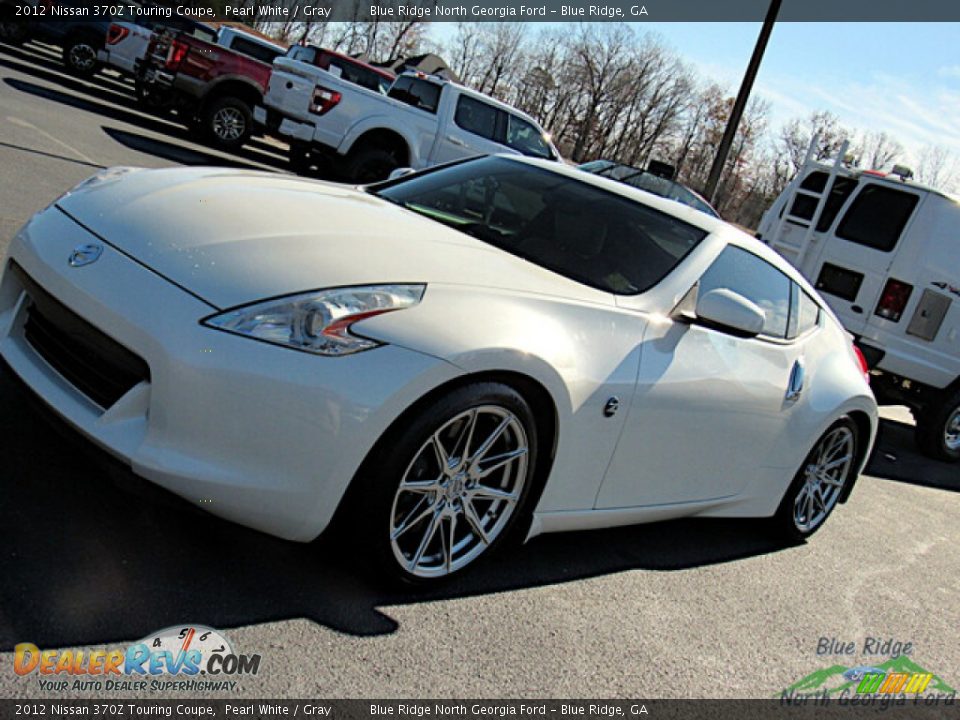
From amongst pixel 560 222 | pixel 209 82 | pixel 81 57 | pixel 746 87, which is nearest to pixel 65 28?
pixel 81 57

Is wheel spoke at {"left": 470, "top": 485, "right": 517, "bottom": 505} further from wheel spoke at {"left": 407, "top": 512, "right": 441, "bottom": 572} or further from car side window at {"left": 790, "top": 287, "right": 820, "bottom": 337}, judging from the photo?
car side window at {"left": 790, "top": 287, "right": 820, "bottom": 337}

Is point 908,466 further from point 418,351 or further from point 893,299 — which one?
point 418,351

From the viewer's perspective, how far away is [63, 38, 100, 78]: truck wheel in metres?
18.8

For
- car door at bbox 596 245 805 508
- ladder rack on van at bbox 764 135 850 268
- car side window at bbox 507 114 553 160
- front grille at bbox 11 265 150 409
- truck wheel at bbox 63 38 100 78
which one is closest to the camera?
front grille at bbox 11 265 150 409

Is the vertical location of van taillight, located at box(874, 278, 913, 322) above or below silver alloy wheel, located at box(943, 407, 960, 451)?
above

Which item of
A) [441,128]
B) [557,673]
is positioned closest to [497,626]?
[557,673]

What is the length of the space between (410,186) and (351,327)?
1959 mm

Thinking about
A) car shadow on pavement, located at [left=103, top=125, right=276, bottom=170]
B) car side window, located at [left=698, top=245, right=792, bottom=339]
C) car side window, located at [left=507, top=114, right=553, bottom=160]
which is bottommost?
car shadow on pavement, located at [left=103, top=125, right=276, bottom=170]

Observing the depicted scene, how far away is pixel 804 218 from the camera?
1002cm

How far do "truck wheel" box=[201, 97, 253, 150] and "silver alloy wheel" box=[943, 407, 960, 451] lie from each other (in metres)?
11.5

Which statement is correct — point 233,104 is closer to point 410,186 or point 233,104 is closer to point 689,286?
point 410,186

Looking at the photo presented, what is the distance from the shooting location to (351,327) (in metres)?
2.80

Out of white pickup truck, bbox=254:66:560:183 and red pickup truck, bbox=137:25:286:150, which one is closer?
white pickup truck, bbox=254:66:560:183

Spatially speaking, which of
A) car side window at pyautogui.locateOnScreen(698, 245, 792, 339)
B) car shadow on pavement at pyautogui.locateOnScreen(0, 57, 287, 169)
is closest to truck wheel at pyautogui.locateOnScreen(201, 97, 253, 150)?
car shadow on pavement at pyautogui.locateOnScreen(0, 57, 287, 169)
